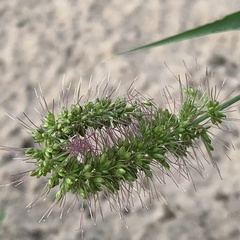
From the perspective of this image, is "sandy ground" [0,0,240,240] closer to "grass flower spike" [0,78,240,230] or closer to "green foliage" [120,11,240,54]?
"grass flower spike" [0,78,240,230]

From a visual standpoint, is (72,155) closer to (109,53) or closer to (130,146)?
(130,146)

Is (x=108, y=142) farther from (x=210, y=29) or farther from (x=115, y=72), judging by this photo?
(x=115, y=72)

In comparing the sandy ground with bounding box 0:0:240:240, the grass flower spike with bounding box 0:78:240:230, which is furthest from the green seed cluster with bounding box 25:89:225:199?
the sandy ground with bounding box 0:0:240:240

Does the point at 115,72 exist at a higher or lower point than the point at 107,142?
higher

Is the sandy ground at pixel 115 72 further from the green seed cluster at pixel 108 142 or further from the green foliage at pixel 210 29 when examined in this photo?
the green foliage at pixel 210 29

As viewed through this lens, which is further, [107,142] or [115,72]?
[115,72]

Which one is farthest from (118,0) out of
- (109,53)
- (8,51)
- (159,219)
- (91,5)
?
(159,219)

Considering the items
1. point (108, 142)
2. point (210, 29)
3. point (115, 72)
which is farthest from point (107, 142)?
point (115, 72)
